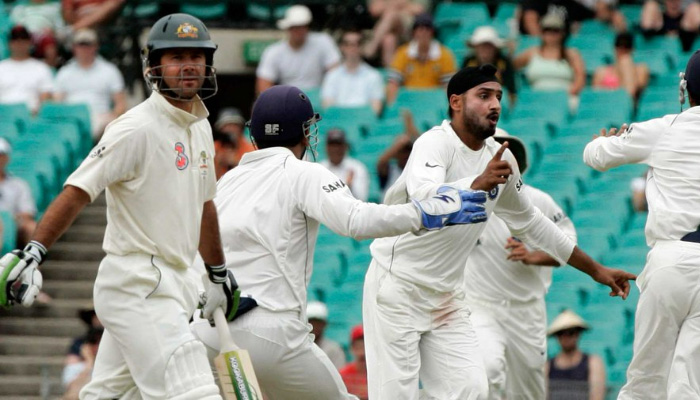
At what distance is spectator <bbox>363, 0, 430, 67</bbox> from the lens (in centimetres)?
1800

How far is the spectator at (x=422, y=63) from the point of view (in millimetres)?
16906

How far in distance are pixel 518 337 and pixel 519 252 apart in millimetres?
712

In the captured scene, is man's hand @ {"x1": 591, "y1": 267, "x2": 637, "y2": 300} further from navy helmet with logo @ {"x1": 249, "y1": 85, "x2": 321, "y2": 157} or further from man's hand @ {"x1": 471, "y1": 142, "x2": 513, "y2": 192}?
navy helmet with logo @ {"x1": 249, "y1": 85, "x2": 321, "y2": 157}

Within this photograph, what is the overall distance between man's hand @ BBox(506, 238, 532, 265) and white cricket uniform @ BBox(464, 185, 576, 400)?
20cm

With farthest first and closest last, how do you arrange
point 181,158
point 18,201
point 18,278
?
point 18,201
point 181,158
point 18,278

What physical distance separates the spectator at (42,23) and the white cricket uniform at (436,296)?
964 cm

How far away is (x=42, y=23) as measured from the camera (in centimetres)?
1878

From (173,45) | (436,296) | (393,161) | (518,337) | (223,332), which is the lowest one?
(518,337)

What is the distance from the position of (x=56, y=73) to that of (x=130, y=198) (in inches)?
431

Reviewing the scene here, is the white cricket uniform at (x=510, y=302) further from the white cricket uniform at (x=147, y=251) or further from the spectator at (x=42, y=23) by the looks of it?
the spectator at (x=42, y=23)

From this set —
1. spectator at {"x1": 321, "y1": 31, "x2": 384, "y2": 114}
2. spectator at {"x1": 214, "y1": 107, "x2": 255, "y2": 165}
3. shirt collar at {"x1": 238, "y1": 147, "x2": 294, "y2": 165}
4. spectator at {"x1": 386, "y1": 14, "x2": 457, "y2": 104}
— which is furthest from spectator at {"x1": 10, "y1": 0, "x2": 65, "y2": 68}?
shirt collar at {"x1": 238, "y1": 147, "x2": 294, "y2": 165}

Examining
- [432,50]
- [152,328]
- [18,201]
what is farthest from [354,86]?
[152,328]

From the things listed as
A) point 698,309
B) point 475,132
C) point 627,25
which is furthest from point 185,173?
point 627,25

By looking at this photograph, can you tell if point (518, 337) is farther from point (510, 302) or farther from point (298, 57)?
point (298, 57)
